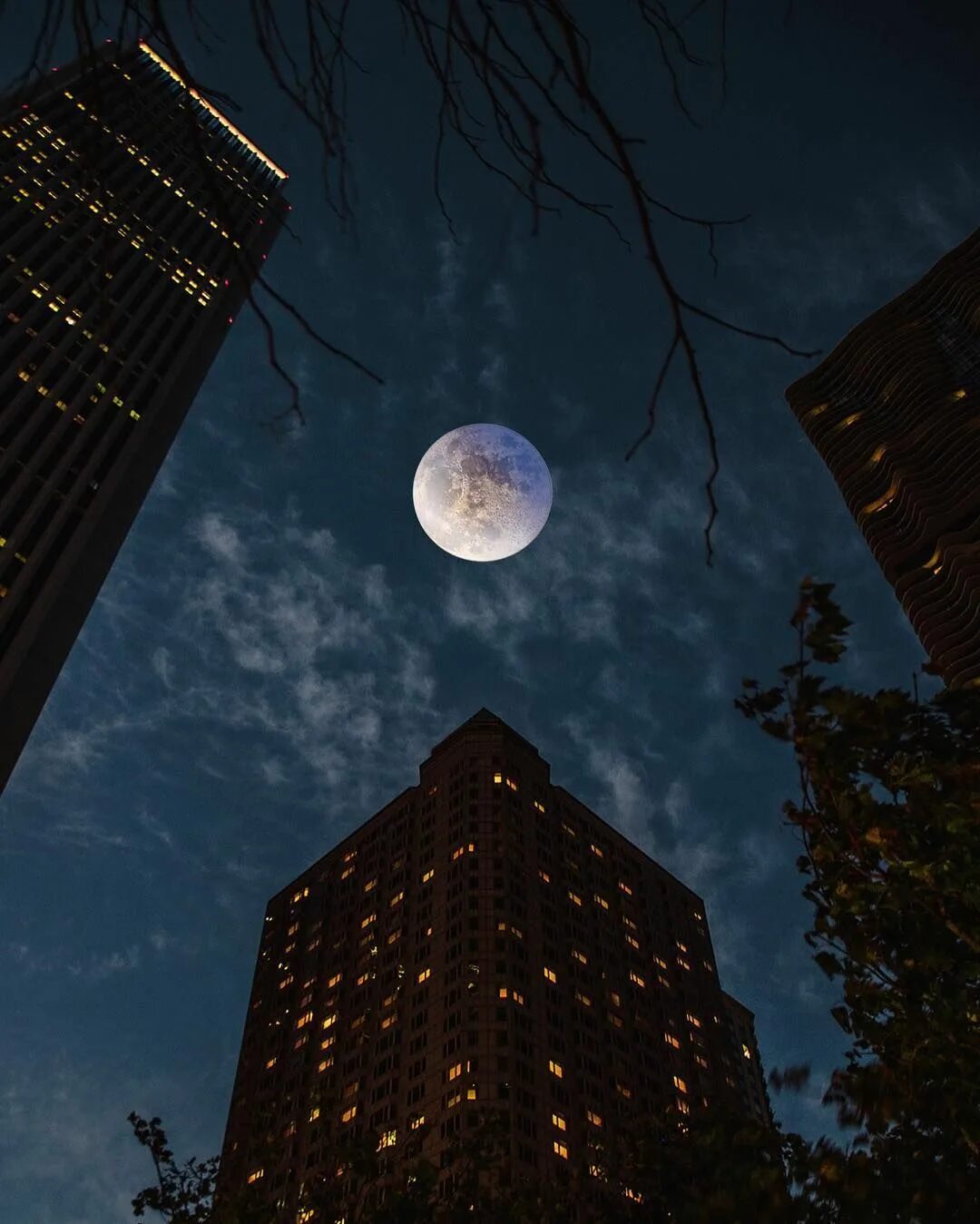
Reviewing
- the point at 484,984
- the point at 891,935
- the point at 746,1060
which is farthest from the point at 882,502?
the point at 746,1060

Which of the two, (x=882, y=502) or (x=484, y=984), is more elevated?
(x=882, y=502)

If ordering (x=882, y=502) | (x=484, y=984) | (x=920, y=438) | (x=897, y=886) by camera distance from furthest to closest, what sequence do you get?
(x=484, y=984) < (x=882, y=502) < (x=920, y=438) < (x=897, y=886)

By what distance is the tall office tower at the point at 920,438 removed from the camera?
182 feet

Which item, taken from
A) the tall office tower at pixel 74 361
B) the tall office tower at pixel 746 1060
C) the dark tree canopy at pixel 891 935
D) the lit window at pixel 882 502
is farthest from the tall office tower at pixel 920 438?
the tall office tower at pixel 746 1060

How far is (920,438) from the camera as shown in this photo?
206ft

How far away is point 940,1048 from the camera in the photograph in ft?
23.9

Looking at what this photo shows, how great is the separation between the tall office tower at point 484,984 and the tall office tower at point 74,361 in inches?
1760

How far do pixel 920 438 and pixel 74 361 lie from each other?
61002 mm

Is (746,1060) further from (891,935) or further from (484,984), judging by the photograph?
(891,935)

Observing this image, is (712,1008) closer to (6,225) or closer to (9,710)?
(9,710)

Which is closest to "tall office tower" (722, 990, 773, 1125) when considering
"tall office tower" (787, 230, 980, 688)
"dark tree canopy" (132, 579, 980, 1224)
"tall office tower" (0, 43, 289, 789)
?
"tall office tower" (787, 230, 980, 688)

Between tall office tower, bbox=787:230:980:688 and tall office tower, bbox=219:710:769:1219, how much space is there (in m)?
46.6

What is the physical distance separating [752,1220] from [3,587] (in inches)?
1600

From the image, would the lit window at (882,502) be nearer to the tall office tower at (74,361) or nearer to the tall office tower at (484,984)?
the tall office tower at (484,984)
